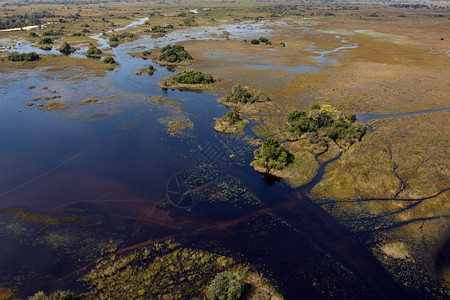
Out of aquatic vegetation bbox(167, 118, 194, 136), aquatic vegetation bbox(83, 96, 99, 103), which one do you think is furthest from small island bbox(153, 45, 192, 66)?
aquatic vegetation bbox(167, 118, 194, 136)

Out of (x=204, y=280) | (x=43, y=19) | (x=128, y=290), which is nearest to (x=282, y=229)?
(x=204, y=280)

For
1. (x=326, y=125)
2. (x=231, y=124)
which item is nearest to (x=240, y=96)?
(x=231, y=124)

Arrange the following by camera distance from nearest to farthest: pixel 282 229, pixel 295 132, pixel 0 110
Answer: pixel 282 229, pixel 295 132, pixel 0 110

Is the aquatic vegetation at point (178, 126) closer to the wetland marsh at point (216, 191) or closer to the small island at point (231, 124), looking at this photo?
the wetland marsh at point (216, 191)

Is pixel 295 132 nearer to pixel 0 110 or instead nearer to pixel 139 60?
pixel 0 110

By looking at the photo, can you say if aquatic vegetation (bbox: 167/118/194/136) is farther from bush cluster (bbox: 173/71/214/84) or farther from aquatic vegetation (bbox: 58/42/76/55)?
aquatic vegetation (bbox: 58/42/76/55)

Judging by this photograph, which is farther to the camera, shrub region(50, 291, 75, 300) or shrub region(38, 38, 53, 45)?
shrub region(38, 38, 53, 45)
